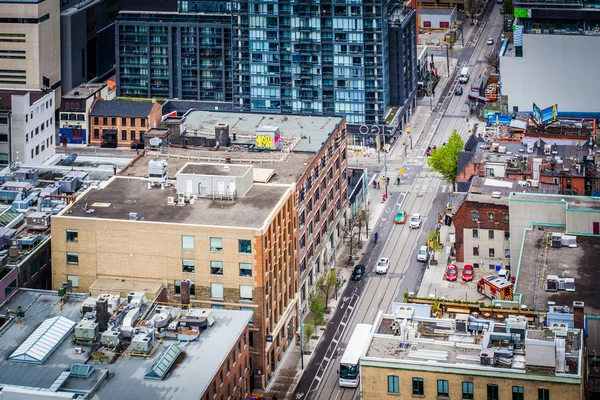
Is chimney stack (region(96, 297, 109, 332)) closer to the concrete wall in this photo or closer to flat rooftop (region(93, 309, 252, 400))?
flat rooftop (region(93, 309, 252, 400))

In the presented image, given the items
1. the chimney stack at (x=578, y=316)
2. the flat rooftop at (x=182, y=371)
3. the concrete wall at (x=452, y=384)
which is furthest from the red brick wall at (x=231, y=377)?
the chimney stack at (x=578, y=316)

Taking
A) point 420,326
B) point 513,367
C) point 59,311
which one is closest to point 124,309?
point 59,311

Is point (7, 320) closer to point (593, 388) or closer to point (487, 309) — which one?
point (487, 309)

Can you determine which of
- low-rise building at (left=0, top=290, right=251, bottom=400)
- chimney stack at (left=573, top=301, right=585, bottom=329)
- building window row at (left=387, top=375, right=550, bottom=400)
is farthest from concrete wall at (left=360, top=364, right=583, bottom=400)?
low-rise building at (left=0, top=290, right=251, bottom=400)

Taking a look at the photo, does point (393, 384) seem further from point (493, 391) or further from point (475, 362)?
point (493, 391)

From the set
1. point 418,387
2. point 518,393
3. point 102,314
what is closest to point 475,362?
point 518,393

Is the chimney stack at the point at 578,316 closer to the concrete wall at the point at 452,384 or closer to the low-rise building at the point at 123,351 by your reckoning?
the concrete wall at the point at 452,384
